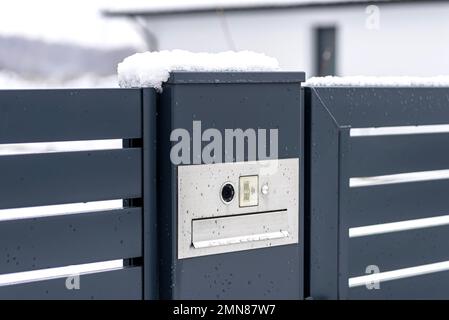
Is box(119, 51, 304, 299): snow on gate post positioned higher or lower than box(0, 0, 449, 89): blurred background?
lower

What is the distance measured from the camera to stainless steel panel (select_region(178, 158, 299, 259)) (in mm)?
3189

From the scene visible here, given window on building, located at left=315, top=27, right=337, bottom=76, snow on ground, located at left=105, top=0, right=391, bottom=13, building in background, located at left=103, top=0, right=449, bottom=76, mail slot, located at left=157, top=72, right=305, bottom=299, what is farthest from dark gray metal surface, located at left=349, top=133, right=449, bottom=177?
window on building, located at left=315, top=27, right=337, bottom=76

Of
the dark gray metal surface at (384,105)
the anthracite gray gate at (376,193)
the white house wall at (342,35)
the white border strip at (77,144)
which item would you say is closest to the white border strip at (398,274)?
the anthracite gray gate at (376,193)

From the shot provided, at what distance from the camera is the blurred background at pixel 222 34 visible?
16.8 m

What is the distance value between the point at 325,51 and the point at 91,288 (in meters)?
16.1

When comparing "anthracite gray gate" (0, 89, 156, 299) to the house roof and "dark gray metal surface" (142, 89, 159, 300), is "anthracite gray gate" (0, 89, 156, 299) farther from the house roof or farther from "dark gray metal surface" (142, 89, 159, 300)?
the house roof

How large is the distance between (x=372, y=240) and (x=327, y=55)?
15.1 m

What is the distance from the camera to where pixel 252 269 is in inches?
132

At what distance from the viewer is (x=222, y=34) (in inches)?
786

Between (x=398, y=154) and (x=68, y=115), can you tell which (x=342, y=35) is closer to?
(x=398, y=154)

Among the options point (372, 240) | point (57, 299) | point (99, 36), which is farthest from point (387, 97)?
point (99, 36)

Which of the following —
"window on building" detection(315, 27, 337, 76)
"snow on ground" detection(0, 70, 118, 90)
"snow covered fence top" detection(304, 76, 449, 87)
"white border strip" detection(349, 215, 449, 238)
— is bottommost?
"white border strip" detection(349, 215, 449, 238)

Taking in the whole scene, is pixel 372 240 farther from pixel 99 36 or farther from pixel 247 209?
pixel 99 36

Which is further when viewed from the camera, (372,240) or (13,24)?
(13,24)
